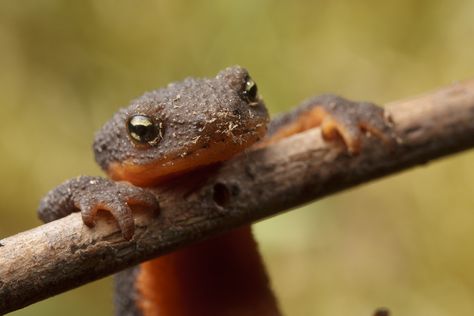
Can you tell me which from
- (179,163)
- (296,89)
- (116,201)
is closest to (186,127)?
(179,163)

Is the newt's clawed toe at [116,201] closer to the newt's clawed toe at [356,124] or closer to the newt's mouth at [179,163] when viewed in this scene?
the newt's mouth at [179,163]

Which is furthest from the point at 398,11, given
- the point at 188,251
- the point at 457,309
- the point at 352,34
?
the point at 188,251

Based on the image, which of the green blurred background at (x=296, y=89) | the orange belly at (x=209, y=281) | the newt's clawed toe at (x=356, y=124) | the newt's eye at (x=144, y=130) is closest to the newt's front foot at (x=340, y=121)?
the newt's clawed toe at (x=356, y=124)

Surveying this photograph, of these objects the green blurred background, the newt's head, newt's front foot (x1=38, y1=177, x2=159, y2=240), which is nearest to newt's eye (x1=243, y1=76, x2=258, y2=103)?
the newt's head

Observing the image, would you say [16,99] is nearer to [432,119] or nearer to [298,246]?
[298,246]

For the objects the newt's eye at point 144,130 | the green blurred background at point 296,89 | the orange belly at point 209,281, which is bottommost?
the orange belly at point 209,281

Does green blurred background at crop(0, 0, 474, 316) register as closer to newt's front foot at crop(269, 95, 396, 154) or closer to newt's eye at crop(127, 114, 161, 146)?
newt's front foot at crop(269, 95, 396, 154)

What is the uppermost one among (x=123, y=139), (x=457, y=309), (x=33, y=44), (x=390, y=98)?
(x=33, y=44)
